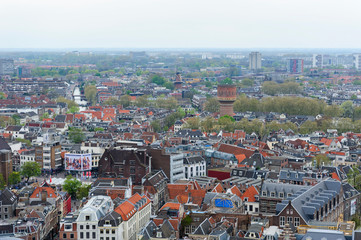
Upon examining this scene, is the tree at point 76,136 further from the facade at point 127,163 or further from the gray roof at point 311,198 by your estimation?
the gray roof at point 311,198

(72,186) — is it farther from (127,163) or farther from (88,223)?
(88,223)

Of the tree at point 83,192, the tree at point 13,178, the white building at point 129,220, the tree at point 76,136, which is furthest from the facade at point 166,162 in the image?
the tree at point 76,136

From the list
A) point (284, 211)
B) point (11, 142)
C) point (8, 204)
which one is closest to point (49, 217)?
point (8, 204)

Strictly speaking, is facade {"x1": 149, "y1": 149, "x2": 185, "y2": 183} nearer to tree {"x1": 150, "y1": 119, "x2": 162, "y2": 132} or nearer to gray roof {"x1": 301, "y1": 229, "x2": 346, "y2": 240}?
gray roof {"x1": 301, "y1": 229, "x2": 346, "y2": 240}

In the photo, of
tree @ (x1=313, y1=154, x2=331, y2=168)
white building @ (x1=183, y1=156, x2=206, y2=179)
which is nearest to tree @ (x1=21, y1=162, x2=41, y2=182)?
white building @ (x1=183, y1=156, x2=206, y2=179)

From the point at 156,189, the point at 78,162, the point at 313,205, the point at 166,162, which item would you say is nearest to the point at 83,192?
the point at 156,189

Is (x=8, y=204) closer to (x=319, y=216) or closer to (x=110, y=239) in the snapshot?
(x=110, y=239)
